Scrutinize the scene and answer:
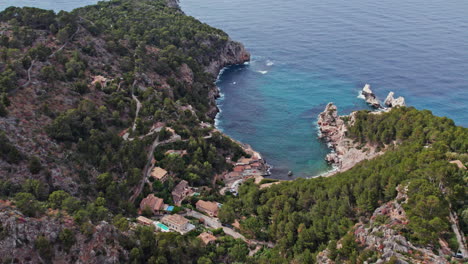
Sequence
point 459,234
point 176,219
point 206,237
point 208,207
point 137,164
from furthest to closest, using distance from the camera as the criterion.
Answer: point 137,164 < point 208,207 < point 176,219 < point 206,237 < point 459,234

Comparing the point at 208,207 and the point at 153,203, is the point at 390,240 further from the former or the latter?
the point at 153,203

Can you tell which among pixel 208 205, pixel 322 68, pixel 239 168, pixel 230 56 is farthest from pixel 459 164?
pixel 230 56

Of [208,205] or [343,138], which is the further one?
[343,138]

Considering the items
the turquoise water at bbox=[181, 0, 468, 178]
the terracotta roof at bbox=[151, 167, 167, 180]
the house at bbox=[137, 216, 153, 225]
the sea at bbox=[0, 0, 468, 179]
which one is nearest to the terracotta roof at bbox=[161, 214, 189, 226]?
the house at bbox=[137, 216, 153, 225]

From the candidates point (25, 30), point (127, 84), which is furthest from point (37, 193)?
point (25, 30)

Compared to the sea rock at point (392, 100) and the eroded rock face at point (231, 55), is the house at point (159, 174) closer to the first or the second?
the sea rock at point (392, 100)
